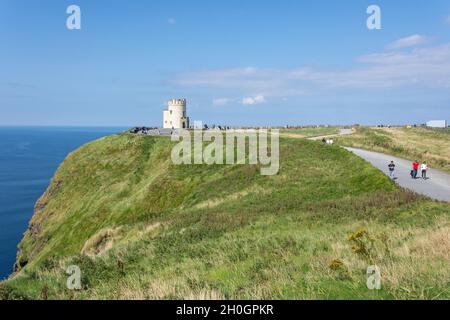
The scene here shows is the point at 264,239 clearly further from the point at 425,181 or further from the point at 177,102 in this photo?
the point at 177,102

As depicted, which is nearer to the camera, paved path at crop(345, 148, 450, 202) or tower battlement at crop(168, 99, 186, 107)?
paved path at crop(345, 148, 450, 202)

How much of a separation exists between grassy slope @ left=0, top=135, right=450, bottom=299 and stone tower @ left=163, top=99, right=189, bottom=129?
44758 millimetres

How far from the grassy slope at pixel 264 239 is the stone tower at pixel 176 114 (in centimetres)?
4476

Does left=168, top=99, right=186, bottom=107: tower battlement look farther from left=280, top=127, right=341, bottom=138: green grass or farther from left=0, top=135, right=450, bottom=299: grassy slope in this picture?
left=0, top=135, right=450, bottom=299: grassy slope

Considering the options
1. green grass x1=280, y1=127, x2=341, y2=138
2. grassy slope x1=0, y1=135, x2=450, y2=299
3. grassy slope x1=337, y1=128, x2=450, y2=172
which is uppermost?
green grass x1=280, y1=127, x2=341, y2=138

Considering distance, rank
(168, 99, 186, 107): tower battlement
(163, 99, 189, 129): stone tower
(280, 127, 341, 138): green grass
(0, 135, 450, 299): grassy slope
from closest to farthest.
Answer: (0, 135, 450, 299): grassy slope < (280, 127, 341, 138): green grass < (168, 99, 186, 107): tower battlement < (163, 99, 189, 129): stone tower

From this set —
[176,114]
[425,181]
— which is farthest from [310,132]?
[425,181]

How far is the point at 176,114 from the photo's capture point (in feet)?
297

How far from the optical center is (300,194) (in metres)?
28.5

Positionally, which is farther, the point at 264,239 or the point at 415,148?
the point at 415,148

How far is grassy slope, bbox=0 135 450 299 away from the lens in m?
9.61

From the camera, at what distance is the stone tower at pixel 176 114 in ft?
296

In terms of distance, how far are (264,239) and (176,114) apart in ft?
252

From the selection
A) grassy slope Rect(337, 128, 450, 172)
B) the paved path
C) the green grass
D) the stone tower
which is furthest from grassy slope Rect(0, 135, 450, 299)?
the stone tower
